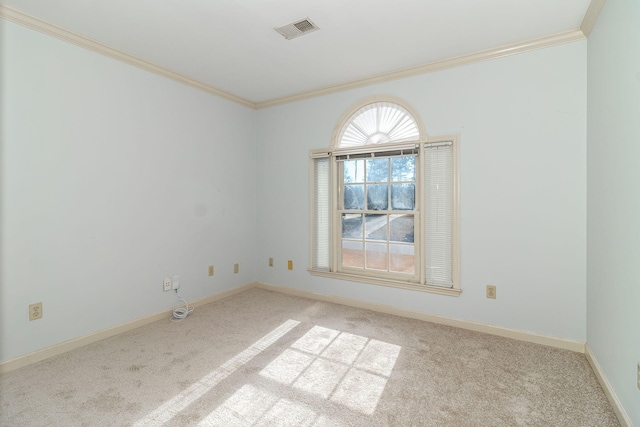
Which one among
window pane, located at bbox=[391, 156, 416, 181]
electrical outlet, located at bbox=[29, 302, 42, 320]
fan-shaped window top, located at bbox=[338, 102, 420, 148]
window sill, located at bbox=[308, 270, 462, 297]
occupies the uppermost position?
fan-shaped window top, located at bbox=[338, 102, 420, 148]

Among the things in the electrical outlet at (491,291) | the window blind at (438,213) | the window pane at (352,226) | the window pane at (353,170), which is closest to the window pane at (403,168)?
the window blind at (438,213)

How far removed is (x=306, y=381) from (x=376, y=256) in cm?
170

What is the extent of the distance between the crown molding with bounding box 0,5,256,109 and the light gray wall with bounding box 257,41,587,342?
2.04m

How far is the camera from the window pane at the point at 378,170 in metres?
3.41

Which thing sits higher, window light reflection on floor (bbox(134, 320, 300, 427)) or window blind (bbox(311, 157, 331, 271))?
window blind (bbox(311, 157, 331, 271))

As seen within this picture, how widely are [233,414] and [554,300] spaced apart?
2617 mm

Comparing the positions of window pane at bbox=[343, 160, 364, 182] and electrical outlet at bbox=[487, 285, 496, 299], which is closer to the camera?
electrical outlet at bbox=[487, 285, 496, 299]

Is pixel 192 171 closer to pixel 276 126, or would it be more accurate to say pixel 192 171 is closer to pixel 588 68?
Result: pixel 276 126

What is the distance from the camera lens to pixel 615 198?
71.9 inches

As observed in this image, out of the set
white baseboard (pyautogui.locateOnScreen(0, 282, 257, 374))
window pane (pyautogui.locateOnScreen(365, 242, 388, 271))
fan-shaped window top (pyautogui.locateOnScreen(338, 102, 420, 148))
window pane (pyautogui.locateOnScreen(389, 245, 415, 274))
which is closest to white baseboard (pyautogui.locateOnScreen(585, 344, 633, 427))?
window pane (pyautogui.locateOnScreen(389, 245, 415, 274))

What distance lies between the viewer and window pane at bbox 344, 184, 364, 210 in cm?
358

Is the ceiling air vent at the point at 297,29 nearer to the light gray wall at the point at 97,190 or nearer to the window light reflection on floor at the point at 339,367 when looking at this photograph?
the light gray wall at the point at 97,190

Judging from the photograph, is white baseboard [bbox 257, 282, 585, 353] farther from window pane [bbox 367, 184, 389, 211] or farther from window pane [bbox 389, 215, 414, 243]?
window pane [bbox 367, 184, 389, 211]

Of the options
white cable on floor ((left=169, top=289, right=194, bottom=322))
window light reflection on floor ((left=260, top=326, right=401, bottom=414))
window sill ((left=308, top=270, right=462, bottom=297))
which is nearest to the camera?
window light reflection on floor ((left=260, top=326, right=401, bottom=414))
